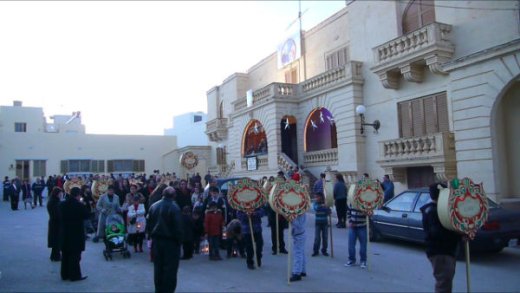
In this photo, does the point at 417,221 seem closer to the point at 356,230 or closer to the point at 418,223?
the point at 418,223

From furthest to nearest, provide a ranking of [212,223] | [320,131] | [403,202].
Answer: [320,131] < [403,202] < [212,223]

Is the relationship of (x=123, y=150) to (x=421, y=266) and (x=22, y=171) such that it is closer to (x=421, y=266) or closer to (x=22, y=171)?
(x=22, y=171)

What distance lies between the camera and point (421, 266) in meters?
8.95

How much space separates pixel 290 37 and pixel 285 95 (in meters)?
5.88

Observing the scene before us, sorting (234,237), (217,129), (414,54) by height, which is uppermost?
(414,54)

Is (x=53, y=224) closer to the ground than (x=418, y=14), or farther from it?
closer to the ground

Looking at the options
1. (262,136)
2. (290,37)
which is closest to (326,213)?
(262,136)

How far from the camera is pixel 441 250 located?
6062 mm

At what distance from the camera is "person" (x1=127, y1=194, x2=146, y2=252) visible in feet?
35.4

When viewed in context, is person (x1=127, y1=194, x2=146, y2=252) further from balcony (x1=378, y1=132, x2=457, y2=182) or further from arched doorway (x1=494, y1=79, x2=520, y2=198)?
arched doorway (x1=494, y1=79, x2=520, y2=198)

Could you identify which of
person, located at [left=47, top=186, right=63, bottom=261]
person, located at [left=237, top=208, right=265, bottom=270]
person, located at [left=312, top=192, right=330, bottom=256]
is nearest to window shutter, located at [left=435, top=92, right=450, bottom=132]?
person, located at [left=312, top=192, right=330, bottom=256]

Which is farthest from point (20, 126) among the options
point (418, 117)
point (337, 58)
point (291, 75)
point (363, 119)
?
point (418, 117)

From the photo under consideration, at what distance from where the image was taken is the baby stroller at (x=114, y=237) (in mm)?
10289

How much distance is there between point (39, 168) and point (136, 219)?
30.8 m
